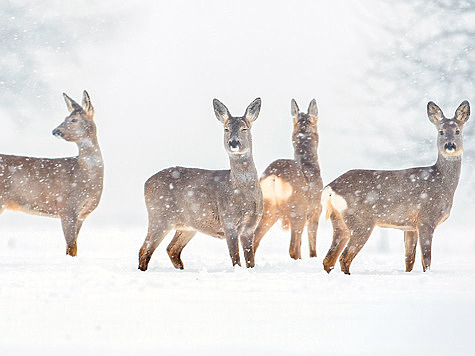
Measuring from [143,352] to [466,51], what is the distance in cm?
1413

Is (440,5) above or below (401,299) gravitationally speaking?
above

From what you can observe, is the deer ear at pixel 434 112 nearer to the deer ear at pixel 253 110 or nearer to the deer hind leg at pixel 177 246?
the deer ear at pixel 253 110

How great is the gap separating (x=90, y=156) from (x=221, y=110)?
2.51 metres

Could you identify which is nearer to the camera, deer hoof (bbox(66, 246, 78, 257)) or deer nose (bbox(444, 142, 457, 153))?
deer nose (bbox(444, 142, 457, 153))

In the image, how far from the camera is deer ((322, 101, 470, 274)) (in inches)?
306

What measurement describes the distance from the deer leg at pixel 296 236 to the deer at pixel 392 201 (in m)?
1.51

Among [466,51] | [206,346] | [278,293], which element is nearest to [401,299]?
[278,293]

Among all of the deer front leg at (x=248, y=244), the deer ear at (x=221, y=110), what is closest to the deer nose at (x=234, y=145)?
the deer ear at (x=221, y=110)

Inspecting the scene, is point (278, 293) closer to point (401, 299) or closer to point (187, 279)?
point (401, 299)

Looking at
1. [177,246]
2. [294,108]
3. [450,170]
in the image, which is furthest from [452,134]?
[177,246]

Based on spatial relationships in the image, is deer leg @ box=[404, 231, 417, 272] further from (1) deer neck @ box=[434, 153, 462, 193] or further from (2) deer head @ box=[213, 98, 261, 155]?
(2) deer head @ box=[213, 98, 261, 155]

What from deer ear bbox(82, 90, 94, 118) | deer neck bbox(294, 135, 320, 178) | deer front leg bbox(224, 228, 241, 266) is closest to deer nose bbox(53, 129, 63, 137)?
deer ear bbox(82, 90, 94, 118)

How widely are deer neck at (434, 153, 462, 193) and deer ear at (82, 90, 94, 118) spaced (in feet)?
16.3

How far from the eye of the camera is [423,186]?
805cm
